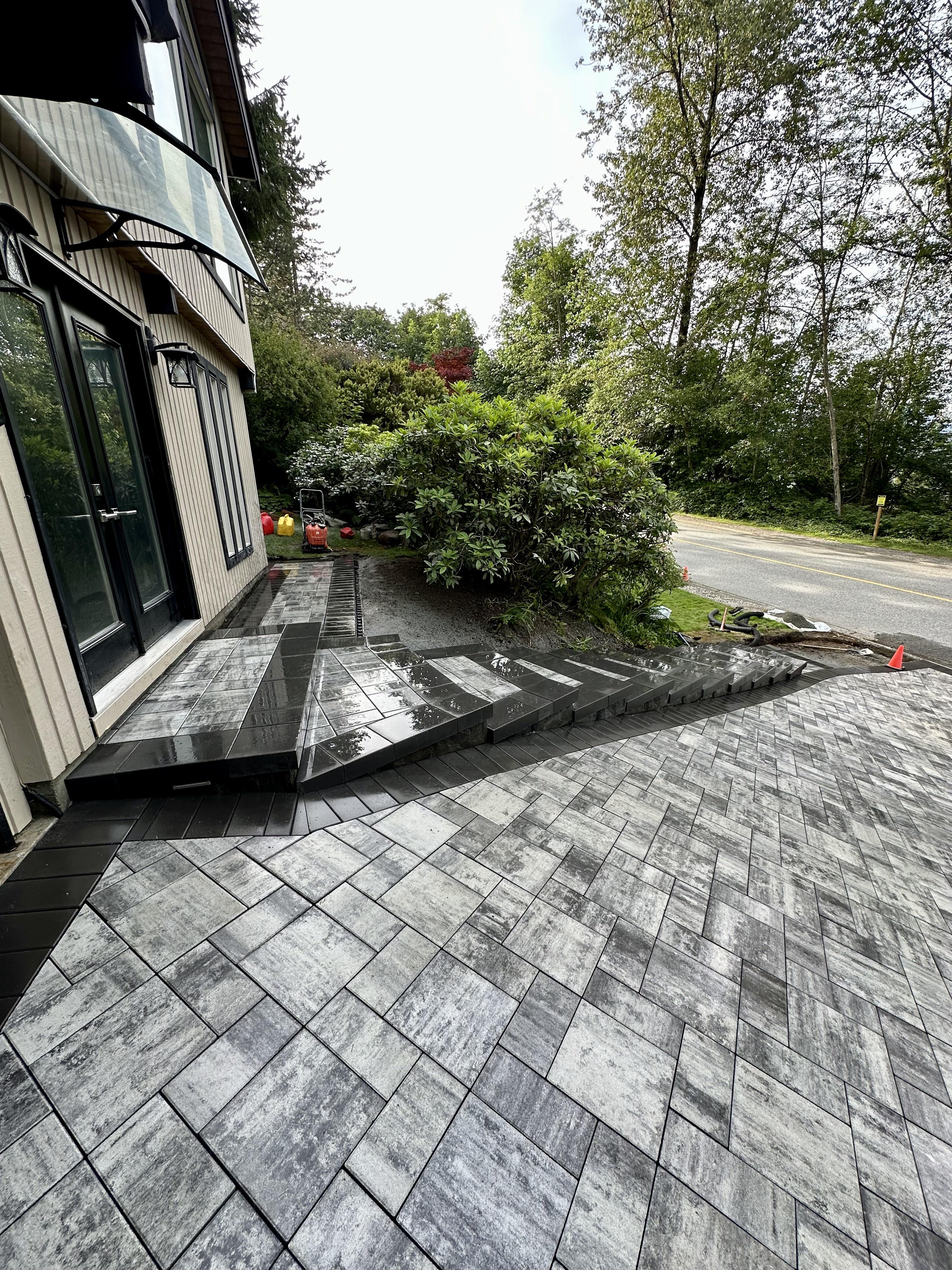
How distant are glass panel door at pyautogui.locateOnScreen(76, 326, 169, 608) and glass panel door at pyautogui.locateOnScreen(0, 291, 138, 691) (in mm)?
279

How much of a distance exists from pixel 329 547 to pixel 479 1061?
6817 mm

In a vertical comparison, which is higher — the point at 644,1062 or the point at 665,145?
the point at 665,145

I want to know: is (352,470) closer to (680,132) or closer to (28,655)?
(28,655)

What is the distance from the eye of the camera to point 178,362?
368 centimetres

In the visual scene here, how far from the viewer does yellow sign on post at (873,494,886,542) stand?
12.9 meters

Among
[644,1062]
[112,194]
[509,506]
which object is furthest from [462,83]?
[644,1062]

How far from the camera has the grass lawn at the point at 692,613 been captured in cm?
661

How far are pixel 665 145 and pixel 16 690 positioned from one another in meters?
23.1

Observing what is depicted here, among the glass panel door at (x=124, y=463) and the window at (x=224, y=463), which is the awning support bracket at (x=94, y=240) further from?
the window at (x=224, y=463)

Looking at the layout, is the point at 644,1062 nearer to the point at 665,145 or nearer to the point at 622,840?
the point at 622,840

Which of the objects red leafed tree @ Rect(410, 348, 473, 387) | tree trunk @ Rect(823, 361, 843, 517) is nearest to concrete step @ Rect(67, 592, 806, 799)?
tree trunk @ Rect(823, 361, 843, 517)

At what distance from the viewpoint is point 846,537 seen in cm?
1426

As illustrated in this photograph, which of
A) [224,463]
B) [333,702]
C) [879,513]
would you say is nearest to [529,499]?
[333,702]

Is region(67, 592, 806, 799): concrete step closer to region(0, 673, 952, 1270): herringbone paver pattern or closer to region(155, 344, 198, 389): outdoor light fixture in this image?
region(0, 673, 952, 1270): herringbone paver pattern
